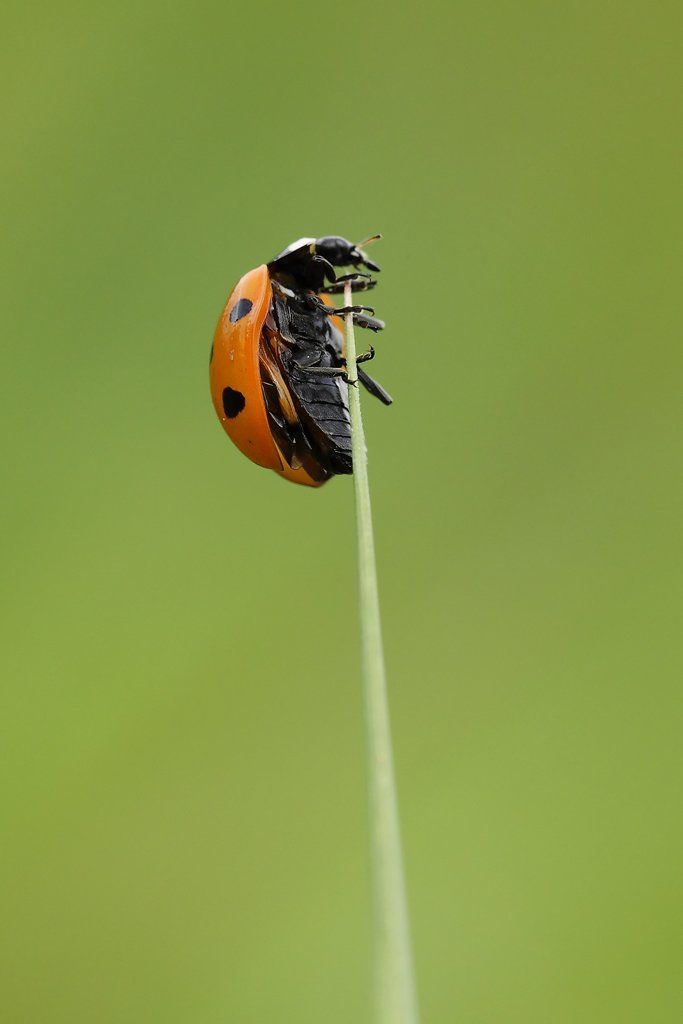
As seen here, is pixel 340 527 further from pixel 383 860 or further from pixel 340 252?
pixel 383 860

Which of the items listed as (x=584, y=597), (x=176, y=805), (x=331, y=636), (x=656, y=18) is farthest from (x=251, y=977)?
(x=656, y=18)

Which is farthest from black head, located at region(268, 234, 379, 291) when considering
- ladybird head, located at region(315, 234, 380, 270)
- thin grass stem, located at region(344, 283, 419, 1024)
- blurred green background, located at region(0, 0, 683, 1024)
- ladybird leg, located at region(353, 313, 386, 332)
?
thin grass stem, located at region(344, 283, 419, 1024)

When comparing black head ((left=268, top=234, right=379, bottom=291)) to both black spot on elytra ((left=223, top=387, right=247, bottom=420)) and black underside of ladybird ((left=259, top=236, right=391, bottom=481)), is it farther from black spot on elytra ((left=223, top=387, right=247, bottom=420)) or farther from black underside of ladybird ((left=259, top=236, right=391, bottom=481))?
black spot on elytra ((left=223, top=387, right=247, bottom=420))

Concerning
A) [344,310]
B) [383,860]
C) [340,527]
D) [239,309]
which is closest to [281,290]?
[239,309]

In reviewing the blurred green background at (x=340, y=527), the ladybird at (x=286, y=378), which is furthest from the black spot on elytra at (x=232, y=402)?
the blurred green background at (x=340, y=527)

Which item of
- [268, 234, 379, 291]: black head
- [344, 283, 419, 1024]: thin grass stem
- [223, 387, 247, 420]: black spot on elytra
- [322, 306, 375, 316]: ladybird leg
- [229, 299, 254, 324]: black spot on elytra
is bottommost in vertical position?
[344, 283, 419, 1024]: thin grass stem

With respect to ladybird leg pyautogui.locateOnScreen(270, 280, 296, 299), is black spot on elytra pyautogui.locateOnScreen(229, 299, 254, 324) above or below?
below
